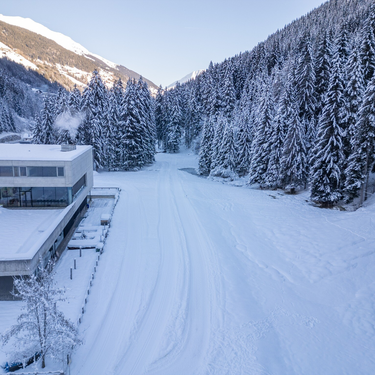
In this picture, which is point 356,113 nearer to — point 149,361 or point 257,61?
point 149,361

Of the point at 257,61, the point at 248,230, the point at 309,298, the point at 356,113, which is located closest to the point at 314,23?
→ the point at 257,61

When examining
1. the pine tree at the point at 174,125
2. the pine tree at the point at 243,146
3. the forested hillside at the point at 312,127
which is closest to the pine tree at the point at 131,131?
the forested hillside at the point at 312,127

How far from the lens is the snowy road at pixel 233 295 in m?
11.0

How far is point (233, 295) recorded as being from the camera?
49.3 feet

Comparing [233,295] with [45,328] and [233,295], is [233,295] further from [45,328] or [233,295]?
[45,328]

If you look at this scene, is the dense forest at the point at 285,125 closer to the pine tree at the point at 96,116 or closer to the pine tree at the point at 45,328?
the pine tree at the point at 96,116

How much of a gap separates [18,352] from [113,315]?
3.96 meters

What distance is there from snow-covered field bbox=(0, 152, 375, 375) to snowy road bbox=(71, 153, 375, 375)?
0.05 meters

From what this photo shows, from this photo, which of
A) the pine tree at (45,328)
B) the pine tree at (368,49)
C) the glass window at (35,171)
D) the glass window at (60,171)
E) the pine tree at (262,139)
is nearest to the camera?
the pine tree at (45,328)

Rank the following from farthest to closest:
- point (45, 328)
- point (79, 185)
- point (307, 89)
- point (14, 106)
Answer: point (14, 106), point (307, 89), point (79, 185), point (45, 328)

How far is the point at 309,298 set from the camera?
14.6m

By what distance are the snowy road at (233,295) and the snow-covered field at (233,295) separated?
2.1 inches

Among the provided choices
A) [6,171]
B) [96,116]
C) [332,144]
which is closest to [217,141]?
[96,116]

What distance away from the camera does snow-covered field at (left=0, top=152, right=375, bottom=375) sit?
11.0 m
